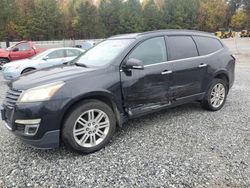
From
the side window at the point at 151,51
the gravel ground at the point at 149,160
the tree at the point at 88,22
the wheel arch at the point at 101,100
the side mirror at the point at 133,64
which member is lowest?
the gravel ground at the point at 149,160

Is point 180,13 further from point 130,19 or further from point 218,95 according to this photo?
point 218,95

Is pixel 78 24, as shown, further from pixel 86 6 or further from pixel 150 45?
pixel 150 45

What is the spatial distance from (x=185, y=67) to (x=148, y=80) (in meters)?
0.90

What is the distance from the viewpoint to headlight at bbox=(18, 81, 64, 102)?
3365 mm

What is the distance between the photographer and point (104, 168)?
3305 millimetres

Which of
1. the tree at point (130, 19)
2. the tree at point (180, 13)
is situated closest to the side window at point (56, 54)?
the tree at point (130, 19)

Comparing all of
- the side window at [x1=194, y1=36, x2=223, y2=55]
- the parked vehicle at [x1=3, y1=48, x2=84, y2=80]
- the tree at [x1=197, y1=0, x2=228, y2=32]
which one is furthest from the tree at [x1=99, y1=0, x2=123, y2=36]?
the side window at [x1=194, y1=36, x2=223, y2=55]

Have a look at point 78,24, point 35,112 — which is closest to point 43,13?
point 78,24

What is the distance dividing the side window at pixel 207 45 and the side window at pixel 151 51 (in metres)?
0.96

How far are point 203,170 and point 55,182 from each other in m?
1.74

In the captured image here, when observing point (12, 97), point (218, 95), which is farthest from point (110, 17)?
point (12, 97)

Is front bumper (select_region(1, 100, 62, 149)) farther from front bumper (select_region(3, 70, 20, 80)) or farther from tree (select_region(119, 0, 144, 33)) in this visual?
tree (select_region(119, 0, 144, 33))

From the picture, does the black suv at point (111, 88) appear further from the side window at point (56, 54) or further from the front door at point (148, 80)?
the side window at point (56, 54)

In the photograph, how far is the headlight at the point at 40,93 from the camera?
3.37 metres
